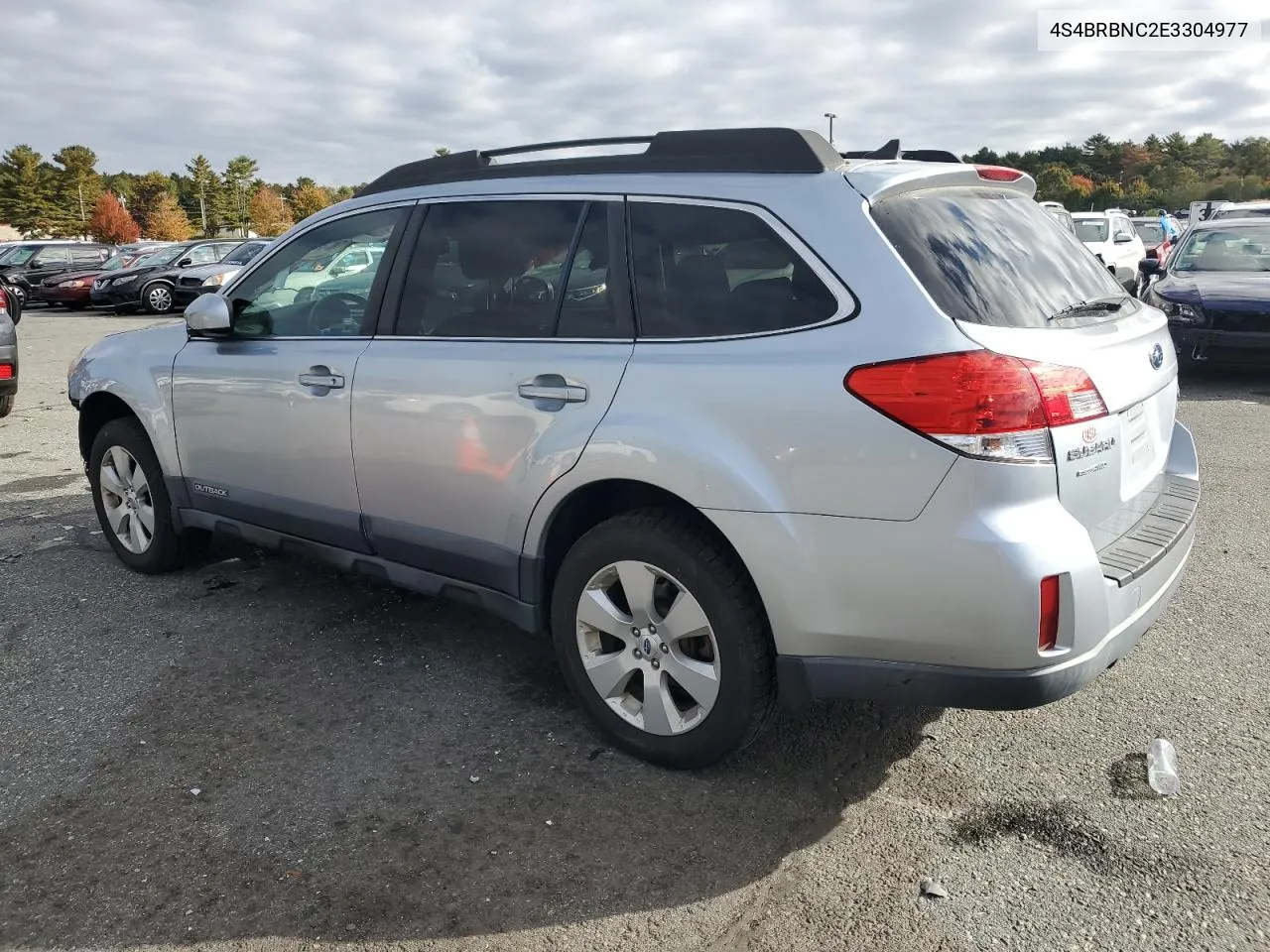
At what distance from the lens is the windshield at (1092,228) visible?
19.1 meters

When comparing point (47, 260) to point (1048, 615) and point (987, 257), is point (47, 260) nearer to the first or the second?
point (987, 257)

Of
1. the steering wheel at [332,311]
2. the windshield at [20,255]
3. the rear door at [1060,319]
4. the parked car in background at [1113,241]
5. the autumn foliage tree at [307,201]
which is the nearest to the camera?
the rear door at [1060,319]

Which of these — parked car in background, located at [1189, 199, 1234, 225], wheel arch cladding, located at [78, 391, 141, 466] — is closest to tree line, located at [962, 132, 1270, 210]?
parked car in background, located at [1189, 199, 1234, 225]

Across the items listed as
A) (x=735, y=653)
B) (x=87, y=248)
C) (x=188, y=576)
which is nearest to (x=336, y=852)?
(x=735, y=653)

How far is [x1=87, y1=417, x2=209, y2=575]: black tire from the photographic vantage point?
492cm

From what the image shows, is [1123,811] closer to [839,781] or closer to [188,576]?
[839,781]

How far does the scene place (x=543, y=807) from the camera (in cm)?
305

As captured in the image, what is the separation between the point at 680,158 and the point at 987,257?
3.27ft

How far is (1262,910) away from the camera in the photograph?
2508 mm

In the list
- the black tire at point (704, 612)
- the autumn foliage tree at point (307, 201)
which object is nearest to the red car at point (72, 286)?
the black tire at point (704, 612)

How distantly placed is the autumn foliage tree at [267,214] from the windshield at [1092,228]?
75.6 meters

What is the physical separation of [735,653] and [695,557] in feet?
0.96

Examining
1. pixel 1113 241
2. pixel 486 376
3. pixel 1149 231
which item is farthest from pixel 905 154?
pixel 1149 231

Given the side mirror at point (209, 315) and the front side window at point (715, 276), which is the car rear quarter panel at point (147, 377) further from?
the front side window at point (715, 276)
